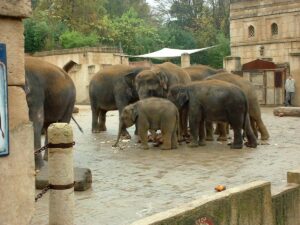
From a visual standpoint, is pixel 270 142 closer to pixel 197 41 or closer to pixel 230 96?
pixel 230 96

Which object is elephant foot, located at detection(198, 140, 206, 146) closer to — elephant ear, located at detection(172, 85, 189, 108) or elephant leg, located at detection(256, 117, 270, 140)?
elephant ear, located at detection(172, 85, 189, 108)

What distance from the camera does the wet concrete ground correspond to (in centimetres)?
585

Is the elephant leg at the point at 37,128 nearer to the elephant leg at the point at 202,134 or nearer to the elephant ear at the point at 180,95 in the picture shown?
the elephant ear at the point at 180,95

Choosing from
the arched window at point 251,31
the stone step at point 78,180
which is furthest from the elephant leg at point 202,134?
the arched window at point 251,31

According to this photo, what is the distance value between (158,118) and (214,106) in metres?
1.08

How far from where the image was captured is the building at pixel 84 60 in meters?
26.8

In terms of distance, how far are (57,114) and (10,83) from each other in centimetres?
528

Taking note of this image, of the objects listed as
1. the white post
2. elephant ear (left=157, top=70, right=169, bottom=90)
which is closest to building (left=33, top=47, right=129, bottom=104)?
elephant ear (left=157, top=70, right=169, bottom=90)

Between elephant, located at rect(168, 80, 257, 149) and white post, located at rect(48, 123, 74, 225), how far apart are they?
6.51 meters

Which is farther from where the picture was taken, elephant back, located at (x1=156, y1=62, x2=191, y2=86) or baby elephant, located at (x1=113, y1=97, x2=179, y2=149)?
elephant back, located at (x1=156, y1=62, x2=191, y2=86)

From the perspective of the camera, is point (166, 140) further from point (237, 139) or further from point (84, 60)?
point (84, 60)

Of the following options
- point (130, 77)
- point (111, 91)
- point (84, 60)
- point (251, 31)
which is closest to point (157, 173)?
point (130, 77)

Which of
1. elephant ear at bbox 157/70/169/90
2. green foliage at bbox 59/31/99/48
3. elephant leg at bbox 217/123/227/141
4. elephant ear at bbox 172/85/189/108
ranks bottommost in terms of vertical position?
elephant leg at bbox 217/123/227/141

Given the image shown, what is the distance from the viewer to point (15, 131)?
3.69m
